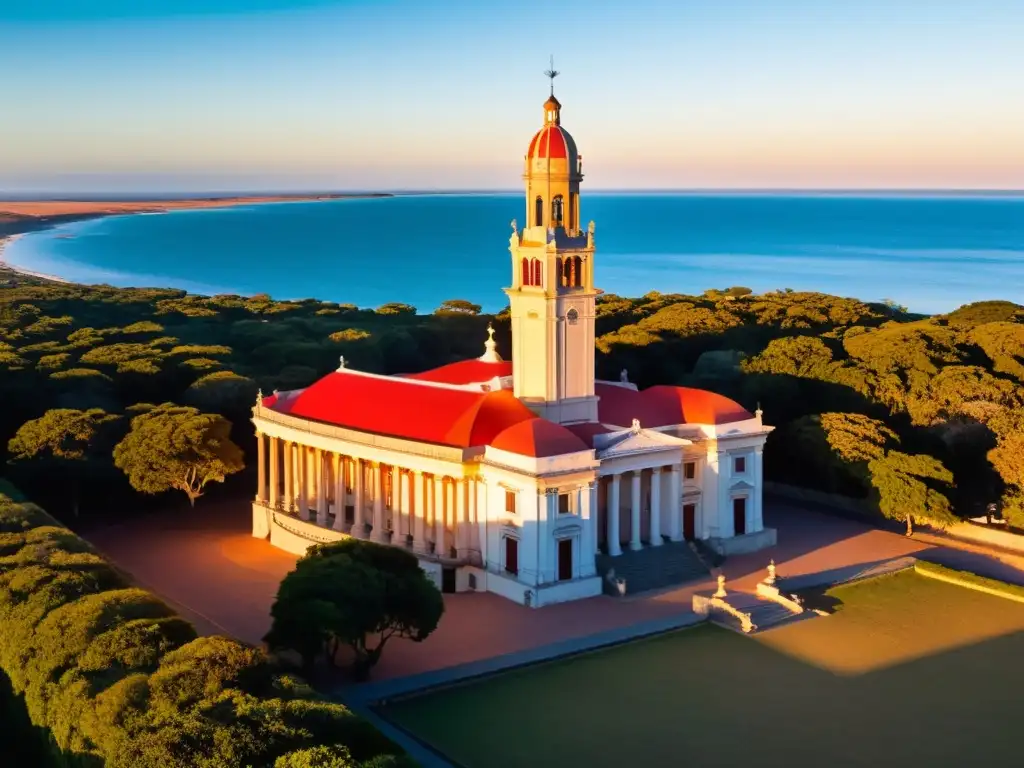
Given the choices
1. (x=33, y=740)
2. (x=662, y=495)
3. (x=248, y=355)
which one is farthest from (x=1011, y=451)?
(x=248, y=355)

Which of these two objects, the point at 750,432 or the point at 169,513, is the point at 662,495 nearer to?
the point at 750,432

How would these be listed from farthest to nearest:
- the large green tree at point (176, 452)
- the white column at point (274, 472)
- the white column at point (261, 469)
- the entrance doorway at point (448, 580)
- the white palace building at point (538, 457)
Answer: the white column at point (261, 469)
the white column at point (274, 472)
the large green tree at point (176, 452)
the entrance doorway at point (448, 580)
the white palace building at point (538, 457)

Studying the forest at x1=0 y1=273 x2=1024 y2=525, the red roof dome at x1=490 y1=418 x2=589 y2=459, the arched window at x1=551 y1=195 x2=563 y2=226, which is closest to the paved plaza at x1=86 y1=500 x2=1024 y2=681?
the forest at x1=0 y1=273 x2=1024 y2=525

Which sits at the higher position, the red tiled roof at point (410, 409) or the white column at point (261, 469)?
the red tiled roof at point (410, 409)

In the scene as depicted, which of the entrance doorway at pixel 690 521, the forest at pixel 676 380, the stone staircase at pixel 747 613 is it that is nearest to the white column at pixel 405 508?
the forest at pixel 676 380

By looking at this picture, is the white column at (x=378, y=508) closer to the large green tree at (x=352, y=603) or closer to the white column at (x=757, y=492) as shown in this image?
the large green tree at (x=352, y=603)

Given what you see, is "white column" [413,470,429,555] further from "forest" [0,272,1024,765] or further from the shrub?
the shrub
